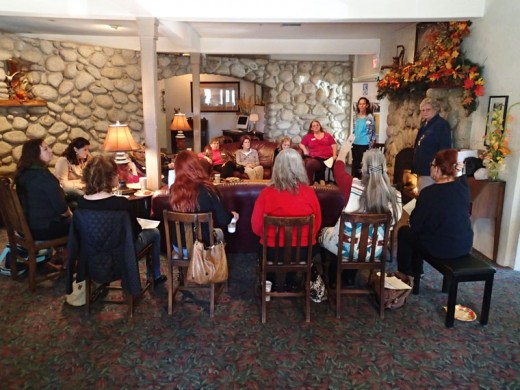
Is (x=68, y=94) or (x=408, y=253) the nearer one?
(x=408, y=253)

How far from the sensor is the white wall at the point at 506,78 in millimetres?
3707

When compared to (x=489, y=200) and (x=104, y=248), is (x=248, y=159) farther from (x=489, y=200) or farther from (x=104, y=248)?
(x=104, y=248)

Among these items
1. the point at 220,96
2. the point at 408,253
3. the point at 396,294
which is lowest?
the point at 396,294

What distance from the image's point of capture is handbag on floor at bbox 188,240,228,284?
2.85 meters

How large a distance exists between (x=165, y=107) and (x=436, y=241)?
30.1 feet

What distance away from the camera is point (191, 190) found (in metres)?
2.94

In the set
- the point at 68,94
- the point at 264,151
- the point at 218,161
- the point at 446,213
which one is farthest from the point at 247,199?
the point at 68,94

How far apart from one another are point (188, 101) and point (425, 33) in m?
7.14

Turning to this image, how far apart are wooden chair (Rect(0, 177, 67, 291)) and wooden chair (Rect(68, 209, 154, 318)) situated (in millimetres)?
636

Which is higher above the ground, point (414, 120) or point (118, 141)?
point (414, 120)

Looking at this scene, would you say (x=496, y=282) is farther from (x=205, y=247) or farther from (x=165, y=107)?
(x=165, y=107)

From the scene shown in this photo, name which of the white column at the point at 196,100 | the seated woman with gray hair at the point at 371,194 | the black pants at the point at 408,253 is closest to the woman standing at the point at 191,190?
the seated woman with gray hair at the point at 371,194

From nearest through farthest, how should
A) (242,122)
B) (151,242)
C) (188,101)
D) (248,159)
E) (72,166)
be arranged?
(151,242) < (72,166) < (248,159) < (242,122) < (188,101)

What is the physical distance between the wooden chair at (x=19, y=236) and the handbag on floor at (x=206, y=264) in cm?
130
